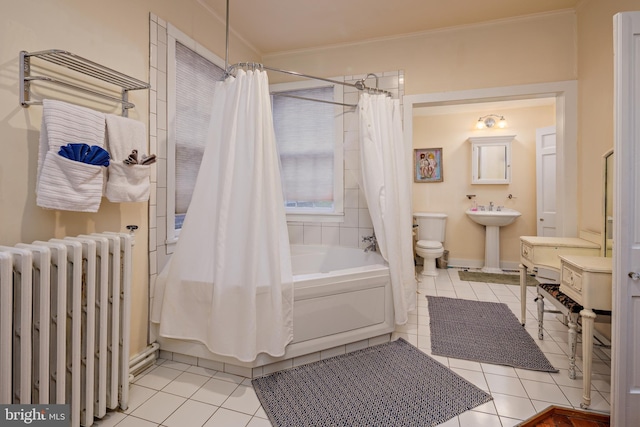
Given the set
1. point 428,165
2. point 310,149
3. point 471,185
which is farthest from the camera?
point 428,165

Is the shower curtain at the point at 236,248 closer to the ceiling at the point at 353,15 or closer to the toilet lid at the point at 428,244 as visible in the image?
the ceiling at the point at 353,15

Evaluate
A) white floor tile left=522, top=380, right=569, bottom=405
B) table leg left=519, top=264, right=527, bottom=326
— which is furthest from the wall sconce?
white floor tile left=522, top=380, right=569, bottom=405

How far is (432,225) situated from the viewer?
A: 14.7 feet

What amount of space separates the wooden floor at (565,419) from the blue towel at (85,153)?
2325 mm

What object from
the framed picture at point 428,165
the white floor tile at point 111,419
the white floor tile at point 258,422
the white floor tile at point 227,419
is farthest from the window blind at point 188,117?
the framed picture at point 428,165

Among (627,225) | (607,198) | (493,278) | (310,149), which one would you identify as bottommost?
(493,278)

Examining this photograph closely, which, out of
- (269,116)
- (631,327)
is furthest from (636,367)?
(269,116)

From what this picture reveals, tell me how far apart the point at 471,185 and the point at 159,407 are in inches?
184

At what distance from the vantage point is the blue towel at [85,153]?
1.28 meters

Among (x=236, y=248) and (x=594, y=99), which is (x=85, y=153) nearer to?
(x=236, y=248)

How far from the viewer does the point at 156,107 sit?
2004mm

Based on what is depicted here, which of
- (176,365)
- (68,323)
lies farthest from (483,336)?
(68,323)

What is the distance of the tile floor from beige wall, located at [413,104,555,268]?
2496 mm

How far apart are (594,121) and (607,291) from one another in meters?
1.46
